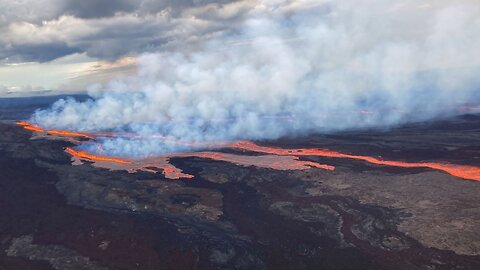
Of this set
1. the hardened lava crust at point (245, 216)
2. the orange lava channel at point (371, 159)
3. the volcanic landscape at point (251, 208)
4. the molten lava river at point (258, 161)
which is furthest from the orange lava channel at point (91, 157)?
the orange lava channel at point (371, 159)

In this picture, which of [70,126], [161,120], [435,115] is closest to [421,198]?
[435,115]

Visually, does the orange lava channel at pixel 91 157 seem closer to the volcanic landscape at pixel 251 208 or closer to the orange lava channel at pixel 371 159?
the volcanic landscape at pixel 251 208

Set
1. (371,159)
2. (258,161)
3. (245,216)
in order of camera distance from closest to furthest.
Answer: (245,216)
(371,159)
(258,161)

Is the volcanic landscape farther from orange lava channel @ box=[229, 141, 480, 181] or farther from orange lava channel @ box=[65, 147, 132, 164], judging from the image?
orange lava channel @ box=[65, 147, 132, 164]

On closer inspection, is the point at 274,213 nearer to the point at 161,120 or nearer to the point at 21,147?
the point at 21,147

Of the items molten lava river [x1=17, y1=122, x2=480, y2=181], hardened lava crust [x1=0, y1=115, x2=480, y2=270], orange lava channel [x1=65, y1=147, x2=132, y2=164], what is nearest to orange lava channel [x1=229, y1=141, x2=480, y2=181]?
molten lava river [x1=17, y1=122, x2=480, y2=181]

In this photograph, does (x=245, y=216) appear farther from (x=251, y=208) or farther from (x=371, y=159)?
(x=371, y=159)

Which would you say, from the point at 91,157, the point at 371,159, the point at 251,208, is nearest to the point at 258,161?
the point at 371,159
